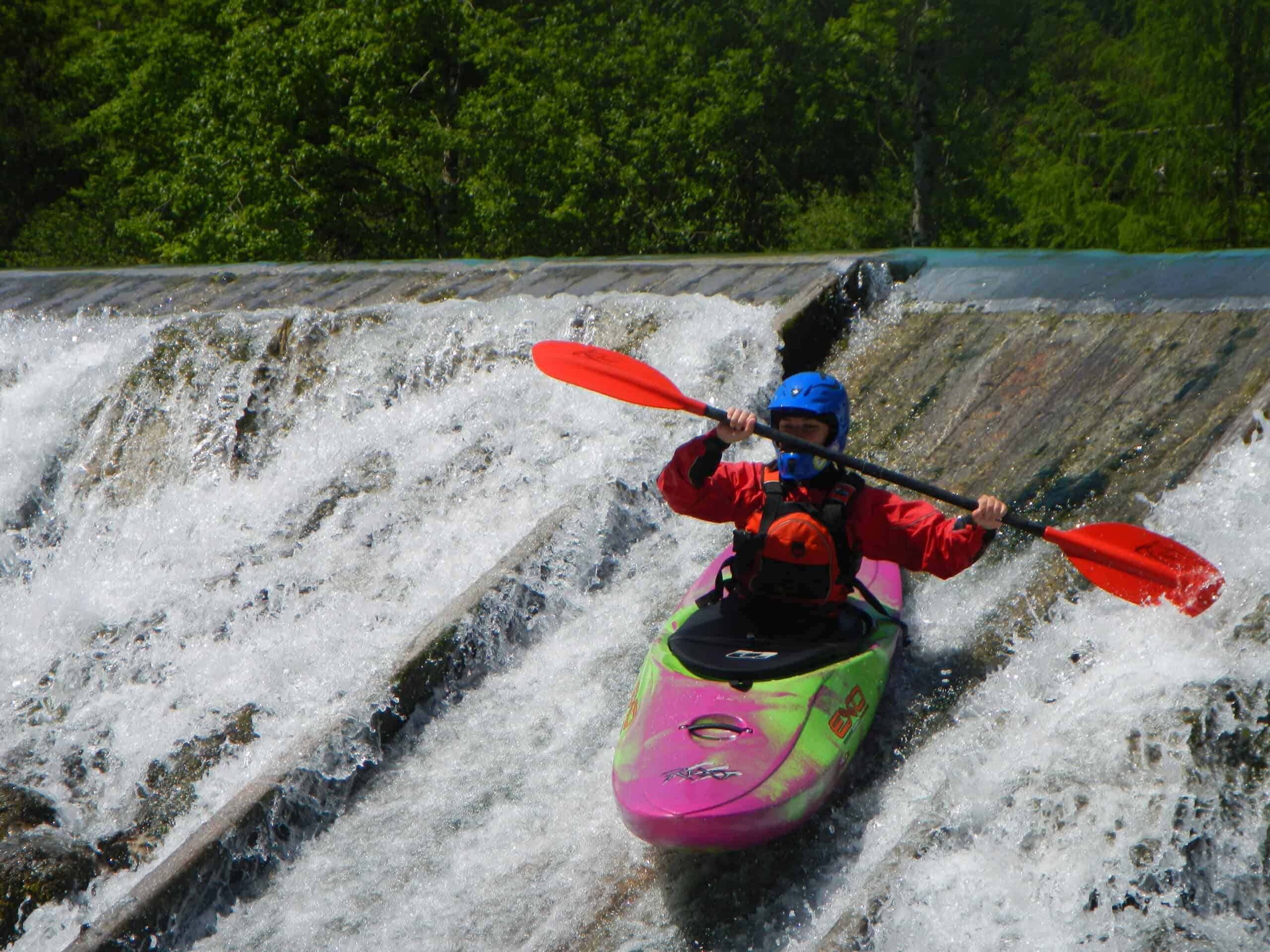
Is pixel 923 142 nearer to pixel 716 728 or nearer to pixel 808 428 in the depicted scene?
pixel 808 428

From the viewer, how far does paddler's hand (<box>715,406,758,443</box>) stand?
12.3ft

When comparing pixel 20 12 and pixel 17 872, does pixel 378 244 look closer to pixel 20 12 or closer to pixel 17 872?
pixel 20 12

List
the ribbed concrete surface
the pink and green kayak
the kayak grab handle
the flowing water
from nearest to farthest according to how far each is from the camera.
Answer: the flowing water
the pink and green kayak
the kayak grab handle
the ribbed concrete surface

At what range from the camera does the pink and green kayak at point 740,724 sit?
3156 mm

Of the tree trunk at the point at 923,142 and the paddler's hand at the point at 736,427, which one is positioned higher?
the paddler's hand at the point at 736,427

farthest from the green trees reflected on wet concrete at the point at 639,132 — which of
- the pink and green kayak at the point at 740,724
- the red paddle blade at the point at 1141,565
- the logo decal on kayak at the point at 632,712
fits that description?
the logo decal on kayak at the point at 632,712

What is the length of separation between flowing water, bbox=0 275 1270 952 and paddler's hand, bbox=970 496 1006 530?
522 millimetres

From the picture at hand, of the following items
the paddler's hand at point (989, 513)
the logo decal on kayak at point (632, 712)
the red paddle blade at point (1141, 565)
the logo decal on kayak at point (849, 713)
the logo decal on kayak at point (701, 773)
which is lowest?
the logo decal on kayak at point (849, 713)

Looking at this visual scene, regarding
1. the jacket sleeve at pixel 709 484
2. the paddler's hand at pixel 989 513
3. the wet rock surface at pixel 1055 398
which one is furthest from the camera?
the wet rock surface at pixel 1055 398

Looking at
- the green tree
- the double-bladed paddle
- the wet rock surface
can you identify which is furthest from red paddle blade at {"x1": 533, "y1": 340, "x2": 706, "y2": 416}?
the green tree

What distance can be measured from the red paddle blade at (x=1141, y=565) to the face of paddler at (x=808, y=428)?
74 centimetres

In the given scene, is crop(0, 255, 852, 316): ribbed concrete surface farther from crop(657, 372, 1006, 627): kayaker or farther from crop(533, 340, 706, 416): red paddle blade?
crop(657, 372, 1006, 627): kayaker

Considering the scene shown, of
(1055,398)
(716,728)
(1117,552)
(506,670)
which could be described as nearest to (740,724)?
(716,728)

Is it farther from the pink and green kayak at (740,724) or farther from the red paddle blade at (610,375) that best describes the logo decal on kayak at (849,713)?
the red paddle blade at (610,375)
